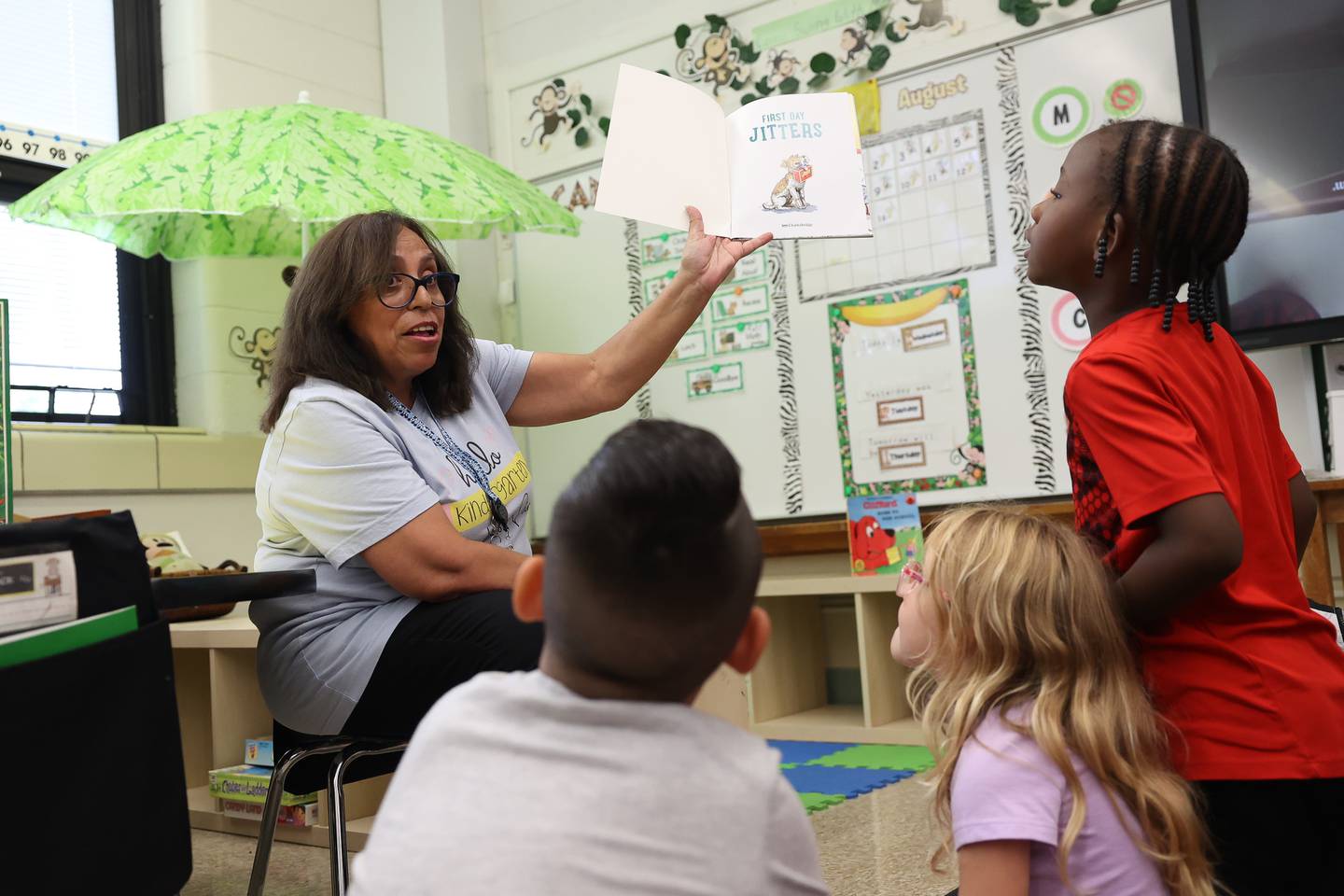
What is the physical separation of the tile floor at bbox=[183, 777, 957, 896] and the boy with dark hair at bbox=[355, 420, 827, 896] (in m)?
1.29

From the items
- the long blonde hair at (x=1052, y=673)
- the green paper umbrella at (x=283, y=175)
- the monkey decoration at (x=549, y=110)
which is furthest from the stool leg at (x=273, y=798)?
the monkey decoration at (x=549, y=110)

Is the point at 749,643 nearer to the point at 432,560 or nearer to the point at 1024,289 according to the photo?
the point at 432,560

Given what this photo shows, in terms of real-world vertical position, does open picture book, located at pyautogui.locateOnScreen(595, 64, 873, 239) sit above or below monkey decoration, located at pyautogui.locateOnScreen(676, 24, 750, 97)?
below

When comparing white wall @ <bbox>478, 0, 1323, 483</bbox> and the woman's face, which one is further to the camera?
white wall @ <bbox>478, 0, 1323, 483</bbox>

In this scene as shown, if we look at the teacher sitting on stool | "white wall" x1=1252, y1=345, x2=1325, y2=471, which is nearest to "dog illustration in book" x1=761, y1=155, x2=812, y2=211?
the teacher sitting on stool

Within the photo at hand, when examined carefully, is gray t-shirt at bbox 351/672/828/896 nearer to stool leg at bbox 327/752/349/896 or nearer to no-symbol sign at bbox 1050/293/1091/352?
stool leg at bbox 327/752/349/896

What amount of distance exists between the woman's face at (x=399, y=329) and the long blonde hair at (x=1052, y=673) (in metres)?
0.81

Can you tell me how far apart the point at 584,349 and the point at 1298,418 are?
2.22m

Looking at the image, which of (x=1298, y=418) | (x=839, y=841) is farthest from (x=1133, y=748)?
(x=1298, y=418)

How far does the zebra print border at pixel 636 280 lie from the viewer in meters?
3.99

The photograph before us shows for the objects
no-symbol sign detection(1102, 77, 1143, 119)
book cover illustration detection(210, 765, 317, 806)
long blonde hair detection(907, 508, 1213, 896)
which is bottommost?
book cover illustration detection(210, 765, 317, 806)

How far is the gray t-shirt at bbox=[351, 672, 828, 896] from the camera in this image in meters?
0.62

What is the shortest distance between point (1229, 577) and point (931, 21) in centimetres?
267

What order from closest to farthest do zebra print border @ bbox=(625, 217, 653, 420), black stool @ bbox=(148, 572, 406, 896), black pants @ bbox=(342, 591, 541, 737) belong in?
black stool @ bbox=(148, 572, 406, 896) < black pants @ bbox=(342, 591, 541, 737) < zebra print border @ bbox=(625, 217, 653, 420)
